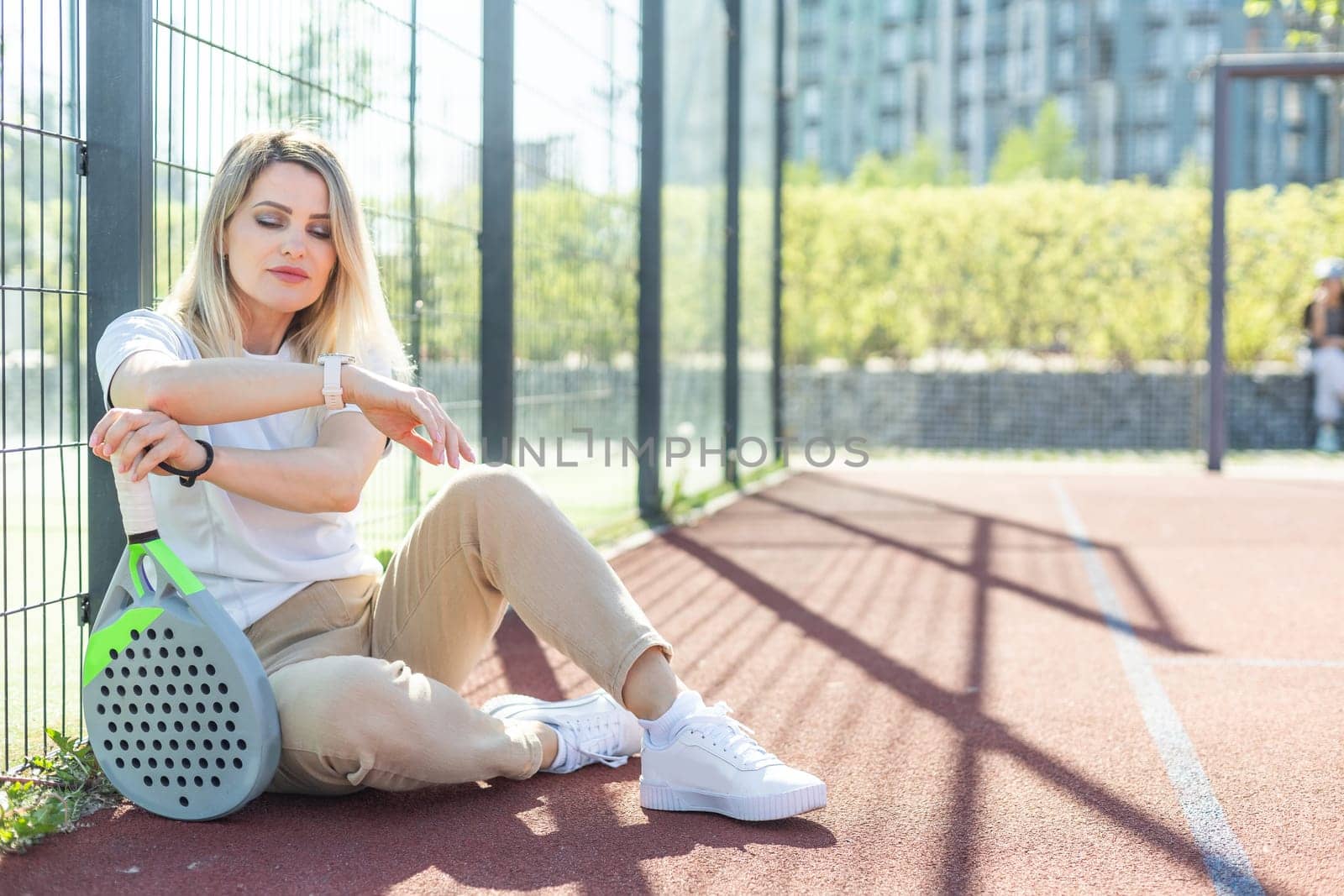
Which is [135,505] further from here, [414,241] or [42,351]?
[414,241]

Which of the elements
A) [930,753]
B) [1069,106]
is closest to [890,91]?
[1069,106]

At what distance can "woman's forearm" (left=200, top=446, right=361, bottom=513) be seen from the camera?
7.30 ft

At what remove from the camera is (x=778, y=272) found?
33.6ft

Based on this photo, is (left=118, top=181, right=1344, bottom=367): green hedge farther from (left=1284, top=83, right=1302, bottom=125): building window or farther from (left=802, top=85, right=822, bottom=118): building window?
(left=802, top=85, right=822, bottom=118): building window

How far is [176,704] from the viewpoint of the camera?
2188mm

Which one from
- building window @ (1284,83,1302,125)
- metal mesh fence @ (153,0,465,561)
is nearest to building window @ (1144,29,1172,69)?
building window @ (1284,83,1302,125)

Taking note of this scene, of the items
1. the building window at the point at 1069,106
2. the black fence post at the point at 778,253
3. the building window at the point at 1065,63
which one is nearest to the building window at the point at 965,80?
the building window at the point at 1065,63

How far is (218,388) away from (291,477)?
202 mm

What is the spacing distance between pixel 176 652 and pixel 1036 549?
180 inches

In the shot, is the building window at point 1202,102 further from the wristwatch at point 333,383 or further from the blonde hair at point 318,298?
the wristwatch at point 333,383

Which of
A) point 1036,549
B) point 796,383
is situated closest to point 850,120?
point 796,383

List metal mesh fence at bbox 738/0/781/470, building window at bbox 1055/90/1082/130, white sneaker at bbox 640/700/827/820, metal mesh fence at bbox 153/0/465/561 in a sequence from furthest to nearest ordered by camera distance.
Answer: building window at bbox 1055/90/1082/130 → metal mesh fence at bbox 738/0/781/470 → metal mesh fence at bbox 153/0/465/561 → white sneaker at bbox 640/700/827/820

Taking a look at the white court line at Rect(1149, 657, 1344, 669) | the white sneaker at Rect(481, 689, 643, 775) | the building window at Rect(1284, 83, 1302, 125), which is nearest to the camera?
the white sneaker at Rect(481, 689, 643, 775)

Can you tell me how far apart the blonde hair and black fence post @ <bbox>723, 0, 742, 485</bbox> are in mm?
5989
